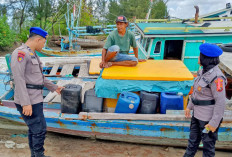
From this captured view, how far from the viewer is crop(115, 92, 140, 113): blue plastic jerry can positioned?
3.67 meters

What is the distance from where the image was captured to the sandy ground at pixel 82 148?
398 centimetres

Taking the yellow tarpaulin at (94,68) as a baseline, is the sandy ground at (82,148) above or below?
below

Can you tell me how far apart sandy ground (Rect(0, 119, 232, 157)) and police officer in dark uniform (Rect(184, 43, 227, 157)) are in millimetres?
1509

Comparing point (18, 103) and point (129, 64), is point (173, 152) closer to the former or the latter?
point (129, 64)

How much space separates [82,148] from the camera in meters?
4.17

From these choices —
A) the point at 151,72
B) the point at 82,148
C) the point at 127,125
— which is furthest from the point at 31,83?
the point at 151,72

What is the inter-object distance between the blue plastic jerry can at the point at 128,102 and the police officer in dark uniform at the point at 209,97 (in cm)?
115

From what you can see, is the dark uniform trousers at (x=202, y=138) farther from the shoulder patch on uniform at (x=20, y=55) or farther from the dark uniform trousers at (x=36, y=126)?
the shoulder patch on uniform at (x=20, y=55)

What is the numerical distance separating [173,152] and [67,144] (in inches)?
86.3

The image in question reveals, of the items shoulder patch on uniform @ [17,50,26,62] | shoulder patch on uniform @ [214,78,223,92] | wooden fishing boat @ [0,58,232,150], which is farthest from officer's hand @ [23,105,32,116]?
shoulder patch on uniform @ [214,78,223,92]

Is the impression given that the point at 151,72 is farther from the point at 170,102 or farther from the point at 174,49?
the point at 174,49

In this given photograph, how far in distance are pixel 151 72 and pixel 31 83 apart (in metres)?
2.23

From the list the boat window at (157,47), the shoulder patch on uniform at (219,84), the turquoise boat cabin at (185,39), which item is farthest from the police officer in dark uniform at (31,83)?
the boat window at (157,47)

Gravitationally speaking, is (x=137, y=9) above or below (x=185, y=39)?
above
